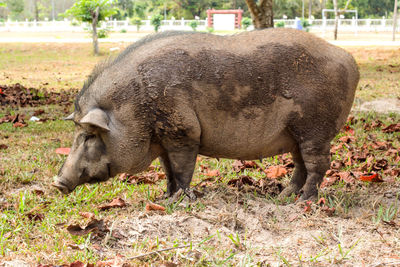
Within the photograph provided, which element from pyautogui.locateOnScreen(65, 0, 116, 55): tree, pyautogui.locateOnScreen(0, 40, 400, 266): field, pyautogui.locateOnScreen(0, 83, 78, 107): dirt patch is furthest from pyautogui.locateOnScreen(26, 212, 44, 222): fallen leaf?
pyautogui.locateOnScreen(65, 0, 116, 55): tree

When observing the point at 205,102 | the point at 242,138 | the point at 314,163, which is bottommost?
the point at 314,163

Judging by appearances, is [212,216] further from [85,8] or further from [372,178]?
[85,8]

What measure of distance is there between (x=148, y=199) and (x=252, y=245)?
4.26 feet

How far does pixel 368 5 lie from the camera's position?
65.5m

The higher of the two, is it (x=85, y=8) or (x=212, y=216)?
(x=85, y=8)

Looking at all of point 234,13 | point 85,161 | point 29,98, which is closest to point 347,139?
point 85,161

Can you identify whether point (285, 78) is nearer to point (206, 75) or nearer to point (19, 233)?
point (206, 75)

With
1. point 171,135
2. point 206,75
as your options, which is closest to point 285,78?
point 206,75

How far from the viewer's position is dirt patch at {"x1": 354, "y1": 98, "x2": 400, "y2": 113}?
9055 millimetres

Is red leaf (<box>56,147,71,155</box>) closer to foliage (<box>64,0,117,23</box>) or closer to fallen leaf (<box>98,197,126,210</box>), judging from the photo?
fallen leaf (<box>98,197,126,210</box>)

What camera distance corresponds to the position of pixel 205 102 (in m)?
3.98

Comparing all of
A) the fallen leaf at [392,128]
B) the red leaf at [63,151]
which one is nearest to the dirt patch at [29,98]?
the red leaf at [63,151]

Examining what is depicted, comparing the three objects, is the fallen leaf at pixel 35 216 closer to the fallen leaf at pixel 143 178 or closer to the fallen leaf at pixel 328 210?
the fallen leaf at pixel 143 178

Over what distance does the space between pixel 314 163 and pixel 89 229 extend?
204 centimetres
